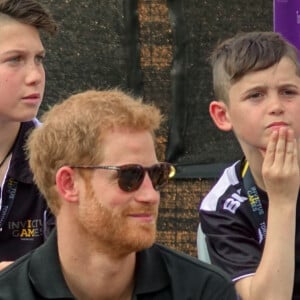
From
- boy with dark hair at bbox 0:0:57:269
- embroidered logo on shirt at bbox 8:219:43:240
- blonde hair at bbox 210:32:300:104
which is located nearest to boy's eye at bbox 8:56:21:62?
boy with dark hair at bbox 0:0:57:269

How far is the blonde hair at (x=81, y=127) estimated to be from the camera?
8.69ft

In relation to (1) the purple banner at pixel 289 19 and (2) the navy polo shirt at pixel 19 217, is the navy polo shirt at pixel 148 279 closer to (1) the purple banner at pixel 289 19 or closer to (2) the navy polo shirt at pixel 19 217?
(2) the navy polo shirt at pixel 19 217

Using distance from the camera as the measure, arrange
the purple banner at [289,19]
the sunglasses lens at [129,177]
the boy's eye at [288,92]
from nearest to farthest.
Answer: the sunglasses lens at [129,177] < the boy's eye at [288,92] < the purple banner at [289,19]

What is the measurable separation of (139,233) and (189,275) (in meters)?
0.23

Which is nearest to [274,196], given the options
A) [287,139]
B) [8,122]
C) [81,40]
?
[287,139]

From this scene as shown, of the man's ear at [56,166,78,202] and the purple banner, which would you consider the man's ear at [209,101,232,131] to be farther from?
the man's ear at [56,166,78,202]

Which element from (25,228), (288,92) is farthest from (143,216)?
(25,228)

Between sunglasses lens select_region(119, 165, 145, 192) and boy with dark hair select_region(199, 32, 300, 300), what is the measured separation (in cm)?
55

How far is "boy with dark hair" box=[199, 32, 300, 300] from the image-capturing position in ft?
9.80

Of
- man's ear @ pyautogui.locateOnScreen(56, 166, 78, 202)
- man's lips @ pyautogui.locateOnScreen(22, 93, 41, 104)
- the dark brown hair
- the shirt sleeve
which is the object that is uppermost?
the dark brown hair

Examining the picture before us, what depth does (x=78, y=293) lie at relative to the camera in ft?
8.88

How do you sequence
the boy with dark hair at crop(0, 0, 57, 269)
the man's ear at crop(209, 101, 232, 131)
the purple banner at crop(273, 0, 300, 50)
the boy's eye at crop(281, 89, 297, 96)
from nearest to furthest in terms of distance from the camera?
the boy's eye at crop(281, 89, 297, 96) → the man's ear at crop(209, 101, 232, 131) → the boy with dark hair at crop(0, 0, 57, 269) → the purple banner at crop(273, 0, 300, 50)

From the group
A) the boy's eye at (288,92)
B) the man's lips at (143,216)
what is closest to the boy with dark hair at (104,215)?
the man's lips at (143,216)

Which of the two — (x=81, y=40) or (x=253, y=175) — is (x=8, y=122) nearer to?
A: (x=253, y=175)
